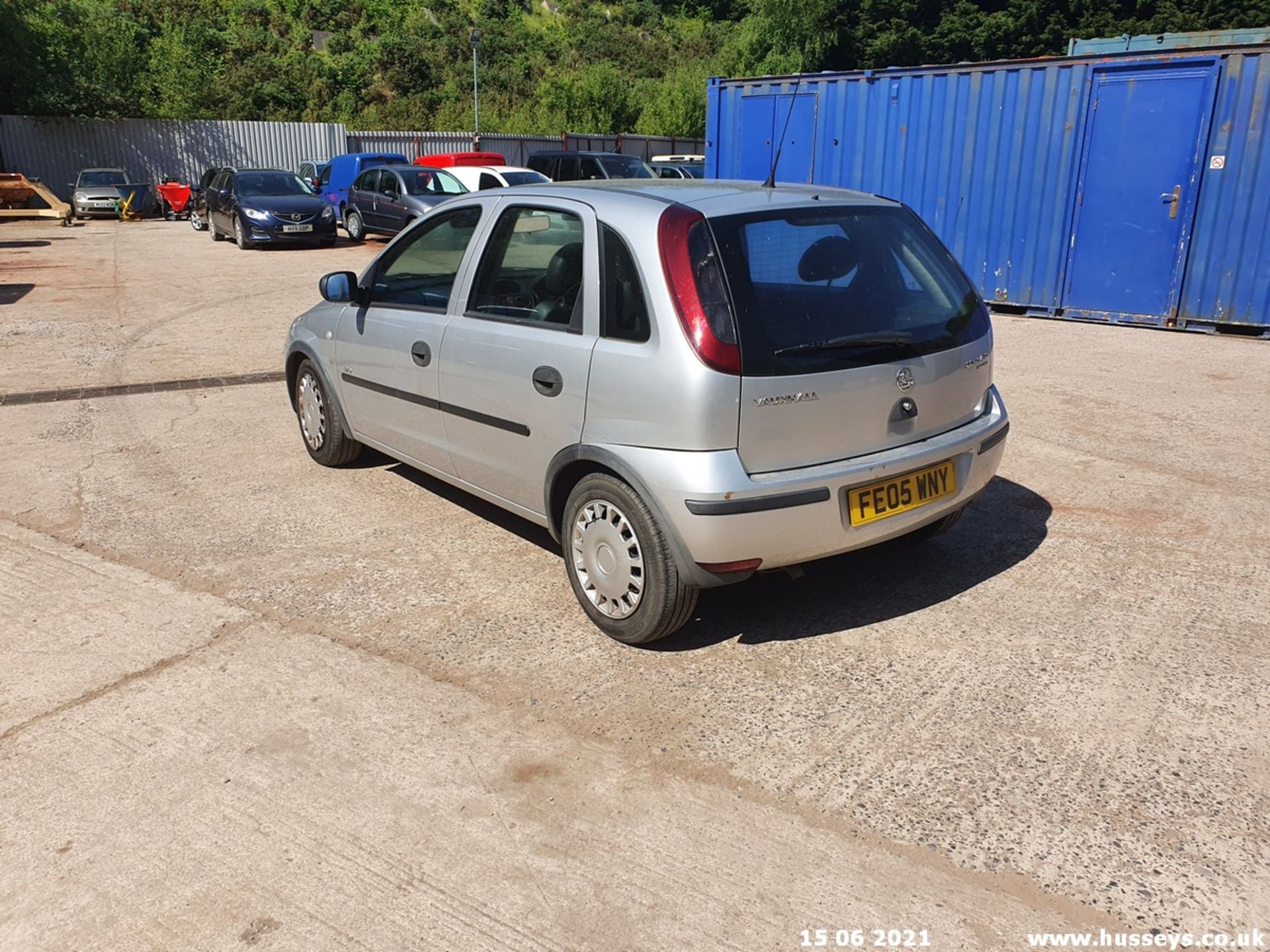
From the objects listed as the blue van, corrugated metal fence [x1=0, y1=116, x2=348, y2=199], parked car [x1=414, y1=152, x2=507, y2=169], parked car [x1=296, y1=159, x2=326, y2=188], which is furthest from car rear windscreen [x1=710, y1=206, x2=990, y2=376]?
corrugated metal fence [x1=0, y1=116, x2=348, y2=199]

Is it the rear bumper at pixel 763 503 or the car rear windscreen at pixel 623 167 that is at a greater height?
the car rear windscreen at pixel 623 167

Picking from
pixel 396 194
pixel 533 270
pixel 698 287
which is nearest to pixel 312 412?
pixel 533 270

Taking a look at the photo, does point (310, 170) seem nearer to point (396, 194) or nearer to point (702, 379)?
point (396, 194)

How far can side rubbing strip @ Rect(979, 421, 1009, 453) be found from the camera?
4.07 meters

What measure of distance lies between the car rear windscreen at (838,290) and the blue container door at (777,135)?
1005 centimetres

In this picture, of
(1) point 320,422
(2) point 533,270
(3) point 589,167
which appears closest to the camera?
(2) point 533,270

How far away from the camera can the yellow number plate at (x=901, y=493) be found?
11.8 ft

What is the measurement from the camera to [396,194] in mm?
19453

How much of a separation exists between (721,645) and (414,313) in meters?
2.19

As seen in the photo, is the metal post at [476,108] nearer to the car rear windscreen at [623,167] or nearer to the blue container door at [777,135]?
the car rear windscreen at [623,167]

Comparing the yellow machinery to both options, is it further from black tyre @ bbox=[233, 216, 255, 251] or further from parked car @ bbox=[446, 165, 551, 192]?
parked car @ bbox=[446, 165, 551, 192]

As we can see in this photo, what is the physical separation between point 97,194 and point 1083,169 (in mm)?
25860
